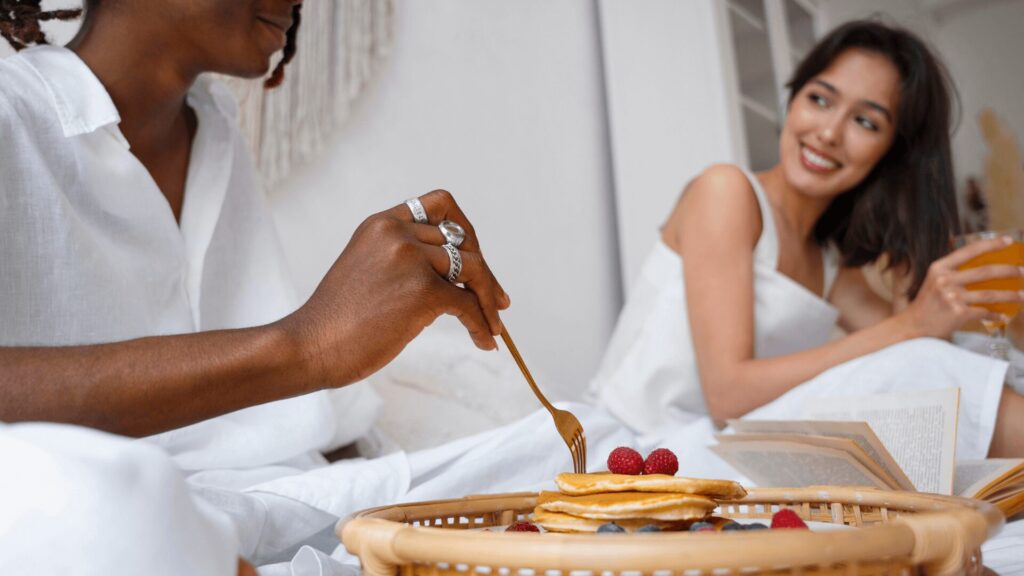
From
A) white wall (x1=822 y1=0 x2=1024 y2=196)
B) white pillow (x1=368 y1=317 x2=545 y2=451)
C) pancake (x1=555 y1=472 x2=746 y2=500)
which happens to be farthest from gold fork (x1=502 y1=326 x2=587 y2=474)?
white wall (x1=822 y1=0 x2=1024 y2=196)

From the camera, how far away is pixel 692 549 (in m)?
0.41

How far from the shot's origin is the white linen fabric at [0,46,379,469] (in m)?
0.88

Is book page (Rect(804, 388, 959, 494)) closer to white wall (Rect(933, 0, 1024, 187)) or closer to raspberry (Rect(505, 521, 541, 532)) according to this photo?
raspberry (Rect(505, 521, 541, 532))

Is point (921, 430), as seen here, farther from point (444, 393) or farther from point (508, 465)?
point (444, 393)

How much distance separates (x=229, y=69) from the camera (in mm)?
1105

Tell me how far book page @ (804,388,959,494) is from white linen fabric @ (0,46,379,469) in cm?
70

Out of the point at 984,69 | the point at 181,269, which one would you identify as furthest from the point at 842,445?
the point at 984,69

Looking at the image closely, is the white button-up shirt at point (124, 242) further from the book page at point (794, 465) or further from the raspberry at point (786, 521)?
the book page at point (794, 465)

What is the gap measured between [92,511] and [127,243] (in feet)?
2.23

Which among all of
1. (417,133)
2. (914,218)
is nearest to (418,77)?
(417,133)

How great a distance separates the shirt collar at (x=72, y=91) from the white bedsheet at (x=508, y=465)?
1.46ft

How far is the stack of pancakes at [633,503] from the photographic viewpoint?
1.91 feet

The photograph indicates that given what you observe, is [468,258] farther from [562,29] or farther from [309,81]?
[562,29]

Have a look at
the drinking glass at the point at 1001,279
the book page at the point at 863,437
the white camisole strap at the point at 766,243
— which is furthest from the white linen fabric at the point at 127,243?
the drinking glass at the point at 1001,279
